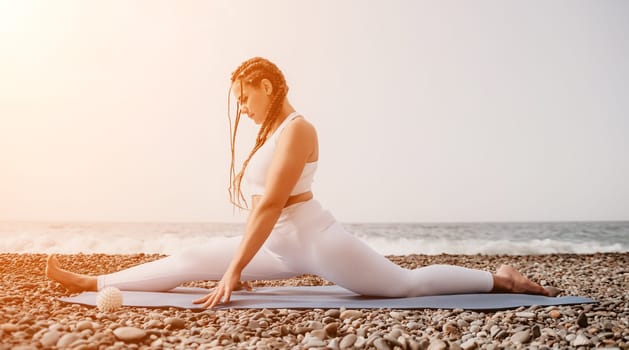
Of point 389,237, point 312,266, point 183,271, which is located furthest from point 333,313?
point 389,237

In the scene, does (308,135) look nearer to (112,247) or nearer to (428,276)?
(428,276)

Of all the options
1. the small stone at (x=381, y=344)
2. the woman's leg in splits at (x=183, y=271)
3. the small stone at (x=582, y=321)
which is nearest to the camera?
the small stone at (x=381, y=344)

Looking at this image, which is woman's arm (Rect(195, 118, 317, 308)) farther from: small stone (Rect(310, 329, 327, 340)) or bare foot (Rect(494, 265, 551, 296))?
bare foot (Rect(494, 265, 551, 296))

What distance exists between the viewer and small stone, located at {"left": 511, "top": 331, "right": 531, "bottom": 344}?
211 cm

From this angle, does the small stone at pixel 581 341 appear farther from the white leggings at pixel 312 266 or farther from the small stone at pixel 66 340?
the small stone at pixel 66 340

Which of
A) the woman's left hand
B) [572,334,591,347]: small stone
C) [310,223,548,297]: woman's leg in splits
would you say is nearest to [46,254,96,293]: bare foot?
the woman's left hand

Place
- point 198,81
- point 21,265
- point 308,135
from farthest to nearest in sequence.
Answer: point 198,81 → point 21,265 → point 308,135

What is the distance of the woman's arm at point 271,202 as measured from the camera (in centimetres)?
242

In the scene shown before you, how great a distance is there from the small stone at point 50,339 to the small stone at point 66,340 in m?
0.02

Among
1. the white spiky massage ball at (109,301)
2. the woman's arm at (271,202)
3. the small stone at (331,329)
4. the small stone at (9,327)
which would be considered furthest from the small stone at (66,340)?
the small stone at (331,329)

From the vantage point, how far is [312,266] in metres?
2.61

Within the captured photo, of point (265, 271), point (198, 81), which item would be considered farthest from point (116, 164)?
point (265, 271)

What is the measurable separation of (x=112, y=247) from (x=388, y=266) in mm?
9342

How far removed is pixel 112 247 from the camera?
10.9m
